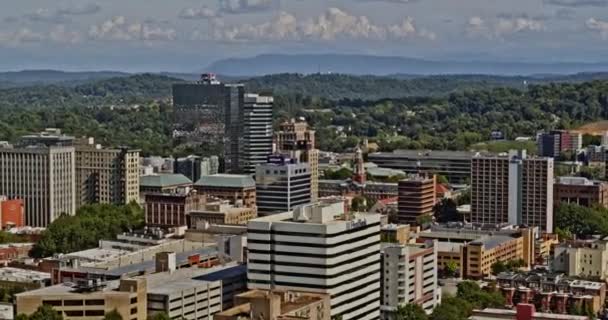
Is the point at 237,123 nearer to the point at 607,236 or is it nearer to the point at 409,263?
the point at 607,236

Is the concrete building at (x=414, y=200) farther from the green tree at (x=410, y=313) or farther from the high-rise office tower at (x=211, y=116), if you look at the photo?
the green tree at (x=410, y=313)

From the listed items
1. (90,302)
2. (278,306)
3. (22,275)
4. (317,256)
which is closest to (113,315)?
(90,302)

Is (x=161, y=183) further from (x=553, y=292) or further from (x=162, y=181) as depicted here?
(x=553, y=292)

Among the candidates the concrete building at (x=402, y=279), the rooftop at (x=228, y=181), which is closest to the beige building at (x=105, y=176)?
the rooftop at (x=228, y=181)

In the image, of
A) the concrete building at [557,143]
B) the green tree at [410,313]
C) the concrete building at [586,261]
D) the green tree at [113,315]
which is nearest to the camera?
the green tree at [113,315]

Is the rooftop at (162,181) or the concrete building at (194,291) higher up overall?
the rooftop at (162,181)

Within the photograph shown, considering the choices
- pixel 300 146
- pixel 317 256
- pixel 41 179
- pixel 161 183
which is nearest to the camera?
pixel 317 256

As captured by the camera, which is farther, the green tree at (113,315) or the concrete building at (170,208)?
the concrete building at (170,208)

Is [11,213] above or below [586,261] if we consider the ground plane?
above
